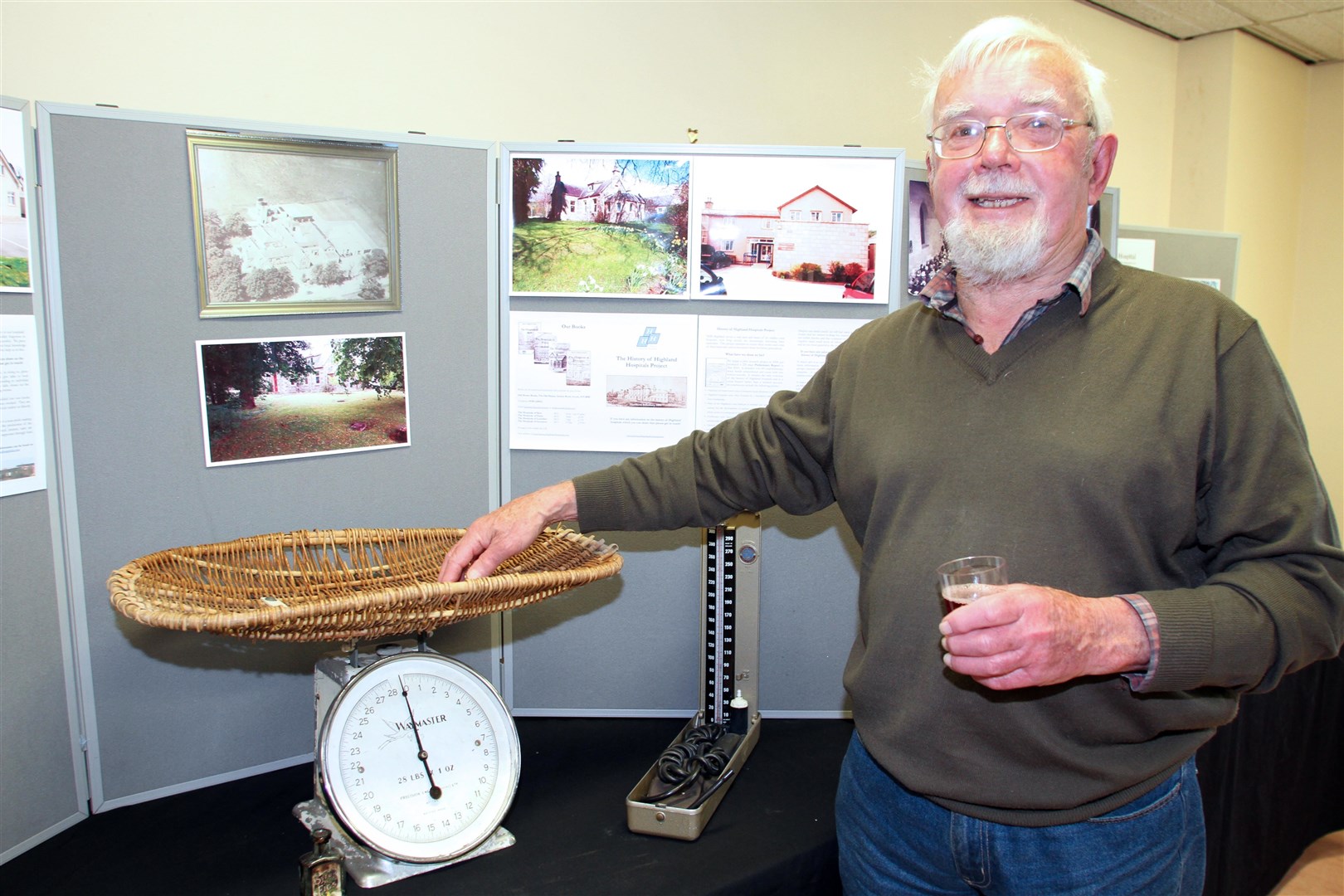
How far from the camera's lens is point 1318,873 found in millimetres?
2619

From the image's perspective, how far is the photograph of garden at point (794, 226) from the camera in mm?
1709

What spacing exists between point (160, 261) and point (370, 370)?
346mm

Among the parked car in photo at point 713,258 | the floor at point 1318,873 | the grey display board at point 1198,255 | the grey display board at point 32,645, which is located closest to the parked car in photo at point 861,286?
the parked car in photo at point 713,258

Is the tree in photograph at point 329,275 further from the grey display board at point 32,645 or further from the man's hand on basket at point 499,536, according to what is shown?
the man's hand on basket at point 499,536

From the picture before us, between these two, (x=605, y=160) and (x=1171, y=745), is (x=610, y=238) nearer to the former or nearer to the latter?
(x=605, y=160)

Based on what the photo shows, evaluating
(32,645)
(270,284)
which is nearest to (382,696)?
(32,645)

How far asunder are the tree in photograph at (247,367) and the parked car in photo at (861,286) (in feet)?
3.17

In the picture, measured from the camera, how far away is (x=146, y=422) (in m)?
1.42

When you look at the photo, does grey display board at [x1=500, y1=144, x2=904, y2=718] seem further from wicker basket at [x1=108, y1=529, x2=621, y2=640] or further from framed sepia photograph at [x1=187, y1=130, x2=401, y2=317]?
framed sepia photograph at [x1=187, y1=130, x2=401, y2=317]

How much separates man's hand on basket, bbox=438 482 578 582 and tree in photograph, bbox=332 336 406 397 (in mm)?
393

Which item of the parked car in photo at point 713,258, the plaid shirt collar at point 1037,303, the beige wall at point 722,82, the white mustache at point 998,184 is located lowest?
the plaid shirt collar at point 1037,303

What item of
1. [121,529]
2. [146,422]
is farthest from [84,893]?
[146,422]

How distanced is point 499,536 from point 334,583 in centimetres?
26

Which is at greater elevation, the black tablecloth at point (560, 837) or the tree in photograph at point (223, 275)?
the tree in photograph at point (223, 275)
